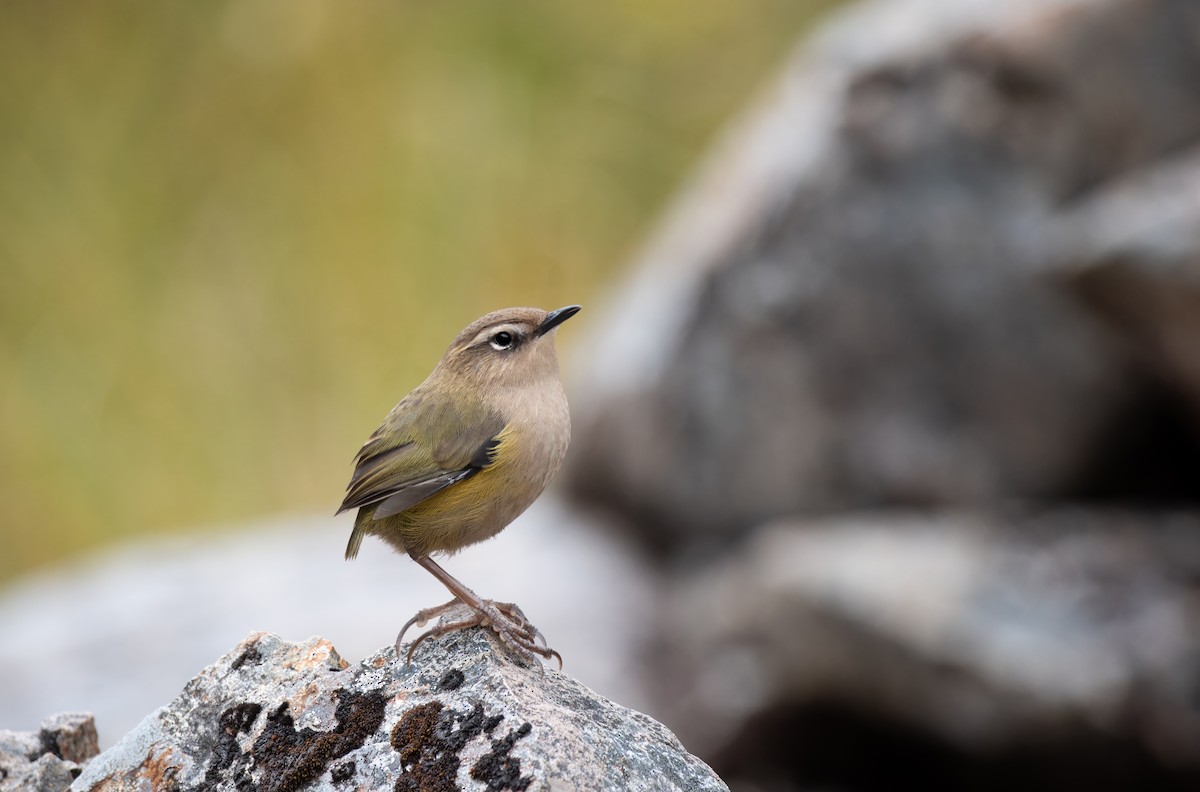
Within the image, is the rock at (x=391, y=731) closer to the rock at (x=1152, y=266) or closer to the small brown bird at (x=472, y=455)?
the small brown bird at (x=472, y=455)

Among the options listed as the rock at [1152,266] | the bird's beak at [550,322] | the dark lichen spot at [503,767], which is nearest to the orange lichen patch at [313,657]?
the dark lichen spot at [503,767]

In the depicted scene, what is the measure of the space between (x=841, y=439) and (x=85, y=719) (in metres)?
8.61

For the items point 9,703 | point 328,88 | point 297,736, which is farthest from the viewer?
point 328,88

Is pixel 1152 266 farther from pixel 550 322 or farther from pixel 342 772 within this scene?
pixel 342 772

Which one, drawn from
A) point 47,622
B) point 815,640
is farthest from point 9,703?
point 815,640

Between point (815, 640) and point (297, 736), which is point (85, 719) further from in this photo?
point (815, 640)

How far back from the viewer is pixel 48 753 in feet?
15.6

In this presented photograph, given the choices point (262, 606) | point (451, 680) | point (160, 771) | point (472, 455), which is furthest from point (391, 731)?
point (262, 606)

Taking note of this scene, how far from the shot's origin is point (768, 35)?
2094 centimetres

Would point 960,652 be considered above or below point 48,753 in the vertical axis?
below

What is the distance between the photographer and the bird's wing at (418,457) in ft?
15.2

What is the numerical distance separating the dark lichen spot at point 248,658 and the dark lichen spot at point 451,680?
0.70 meters

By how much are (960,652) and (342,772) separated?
22.3 ft

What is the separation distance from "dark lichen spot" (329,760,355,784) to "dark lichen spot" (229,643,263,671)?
2.09 ft
